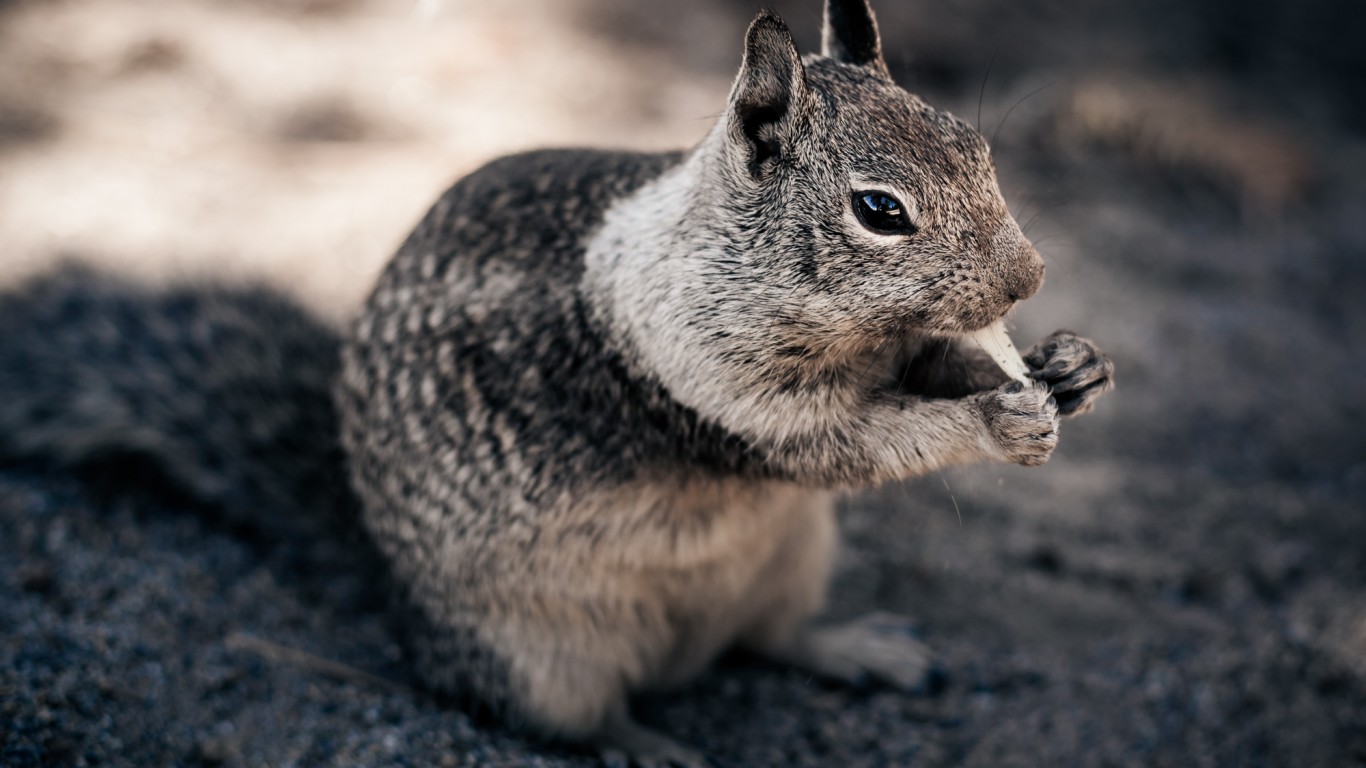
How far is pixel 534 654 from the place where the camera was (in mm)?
2553

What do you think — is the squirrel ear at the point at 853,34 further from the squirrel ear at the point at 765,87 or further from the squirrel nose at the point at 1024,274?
the squirrel nose at the point at 1024,274

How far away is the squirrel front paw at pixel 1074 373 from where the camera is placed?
6.87 feet

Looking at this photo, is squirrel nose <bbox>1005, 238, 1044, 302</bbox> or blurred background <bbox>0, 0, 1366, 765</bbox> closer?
squirrel nose <bbox>1005, 238, 1044, 302</bbox>

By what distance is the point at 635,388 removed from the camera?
2346 millimetres

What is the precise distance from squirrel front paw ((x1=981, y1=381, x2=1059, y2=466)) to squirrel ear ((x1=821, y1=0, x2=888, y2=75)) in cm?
83

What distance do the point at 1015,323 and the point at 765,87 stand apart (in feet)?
5.76

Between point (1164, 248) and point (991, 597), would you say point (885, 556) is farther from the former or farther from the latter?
point (1164, 248)

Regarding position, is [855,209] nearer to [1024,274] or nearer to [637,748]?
[1024,274]

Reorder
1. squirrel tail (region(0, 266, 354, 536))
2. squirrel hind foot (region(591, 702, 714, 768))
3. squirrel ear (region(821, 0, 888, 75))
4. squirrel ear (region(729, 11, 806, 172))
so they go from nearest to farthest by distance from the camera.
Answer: squirrel ear (region(729, 11, 806, 172))
squirrel ear (region(821, 0, 888, 75))
squirrel hind foot (region(591, 702, 714, 768))
squirrel tail (region(0, 266, 354, 536))

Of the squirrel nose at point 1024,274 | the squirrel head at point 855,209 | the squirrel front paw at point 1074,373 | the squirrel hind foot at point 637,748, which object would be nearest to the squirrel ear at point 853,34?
the squirrel head at point 855,209

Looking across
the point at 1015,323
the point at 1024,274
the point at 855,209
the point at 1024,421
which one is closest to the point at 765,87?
the point at 855,209

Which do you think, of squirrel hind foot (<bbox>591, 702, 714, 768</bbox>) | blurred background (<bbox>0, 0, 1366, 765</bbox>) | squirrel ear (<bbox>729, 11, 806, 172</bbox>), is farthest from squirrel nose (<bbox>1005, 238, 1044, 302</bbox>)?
squirrel hind foot (<bbox>591, 702, 714, 768</bbox>)

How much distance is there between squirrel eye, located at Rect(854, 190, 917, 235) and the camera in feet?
6.43

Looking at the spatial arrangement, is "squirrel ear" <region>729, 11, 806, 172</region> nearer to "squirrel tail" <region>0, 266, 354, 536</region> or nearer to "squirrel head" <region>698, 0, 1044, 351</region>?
"squirrel head" <region>698, 0, 1044, 351</region>
